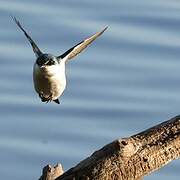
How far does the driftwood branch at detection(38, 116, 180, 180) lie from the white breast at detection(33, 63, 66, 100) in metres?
1.60

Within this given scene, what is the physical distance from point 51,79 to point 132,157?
73.8 inches

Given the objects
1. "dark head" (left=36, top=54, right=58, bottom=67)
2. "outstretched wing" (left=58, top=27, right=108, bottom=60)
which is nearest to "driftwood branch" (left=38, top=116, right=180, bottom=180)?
"dark head" (left=36, top=54, right=58, bottom=67)

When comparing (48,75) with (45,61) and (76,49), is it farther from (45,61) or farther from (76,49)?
(76,49)

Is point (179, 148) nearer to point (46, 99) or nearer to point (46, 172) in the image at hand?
point (46, 172)

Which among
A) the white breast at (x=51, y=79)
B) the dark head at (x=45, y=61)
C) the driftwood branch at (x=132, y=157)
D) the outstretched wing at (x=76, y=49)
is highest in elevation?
the outstretched wing at (x=76, y=49)

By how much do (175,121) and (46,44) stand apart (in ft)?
16.6

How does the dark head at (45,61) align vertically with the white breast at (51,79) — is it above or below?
above

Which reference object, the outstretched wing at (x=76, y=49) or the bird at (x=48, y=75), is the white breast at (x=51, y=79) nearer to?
the bird at (x=48, y=75)

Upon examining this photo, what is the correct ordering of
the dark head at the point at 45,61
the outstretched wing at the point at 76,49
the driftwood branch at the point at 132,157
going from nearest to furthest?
the driftwood branch at the point at 132,157
the dark head at the point at 45,61
the outstretched wing at the point at 76,49

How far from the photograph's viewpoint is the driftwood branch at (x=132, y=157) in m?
6.45

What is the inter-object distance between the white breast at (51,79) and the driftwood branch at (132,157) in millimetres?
1604

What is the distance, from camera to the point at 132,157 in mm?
6488

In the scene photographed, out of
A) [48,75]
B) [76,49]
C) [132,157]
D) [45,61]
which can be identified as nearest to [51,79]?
[48,75]

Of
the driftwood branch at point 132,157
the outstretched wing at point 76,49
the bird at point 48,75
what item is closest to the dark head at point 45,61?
the bird at point 48,75
